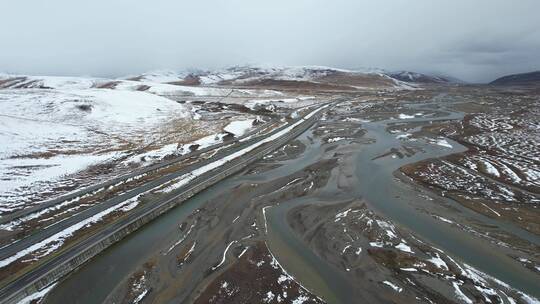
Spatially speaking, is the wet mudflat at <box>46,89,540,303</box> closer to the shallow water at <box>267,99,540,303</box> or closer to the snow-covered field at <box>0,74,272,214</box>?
the shallow water at <box>267,99,540,303</box>

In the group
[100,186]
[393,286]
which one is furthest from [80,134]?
[393,286]

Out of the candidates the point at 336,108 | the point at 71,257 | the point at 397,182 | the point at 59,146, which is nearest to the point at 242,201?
the point at 71,257

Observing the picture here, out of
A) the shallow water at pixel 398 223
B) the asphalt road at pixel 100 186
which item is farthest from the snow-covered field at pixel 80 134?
the shallow water at pixel 398 223

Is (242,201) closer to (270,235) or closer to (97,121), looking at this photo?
(270,235)

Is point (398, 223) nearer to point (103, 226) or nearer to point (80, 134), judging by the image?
point (103, 226)

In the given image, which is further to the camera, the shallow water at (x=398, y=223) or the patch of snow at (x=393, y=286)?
the shallow water at (x=398, y=223)

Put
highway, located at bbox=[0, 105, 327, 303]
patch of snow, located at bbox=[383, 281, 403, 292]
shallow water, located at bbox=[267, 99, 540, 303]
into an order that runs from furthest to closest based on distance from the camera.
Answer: highway, located at bbox=[0, 105, 327, 303], shallow water, located at bbox=[267, 99, 540, 303], patch of snow, located at bbox=[383, 281, 403, 292]

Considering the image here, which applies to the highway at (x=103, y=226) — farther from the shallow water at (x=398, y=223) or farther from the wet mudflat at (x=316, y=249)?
the shallow water at (x=398, y=223)

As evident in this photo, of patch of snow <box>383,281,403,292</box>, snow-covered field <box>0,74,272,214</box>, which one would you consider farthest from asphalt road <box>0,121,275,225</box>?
patch of snow <box>383,281,403,292</box>
